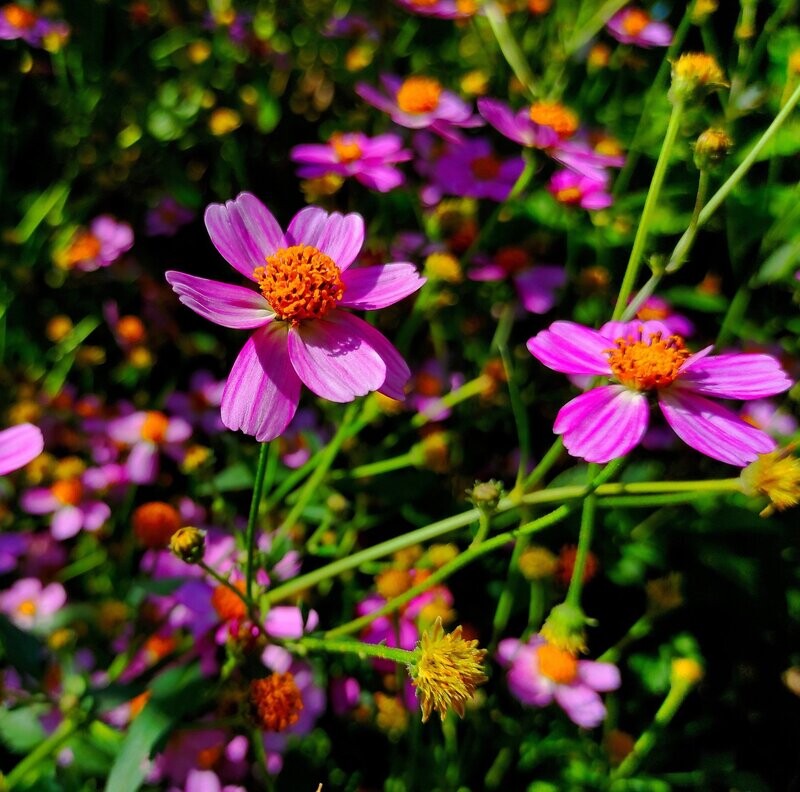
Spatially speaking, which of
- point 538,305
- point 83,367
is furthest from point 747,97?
point 83,367

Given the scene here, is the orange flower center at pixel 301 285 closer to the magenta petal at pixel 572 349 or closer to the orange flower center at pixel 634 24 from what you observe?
the magenta petal at pixel 572 349

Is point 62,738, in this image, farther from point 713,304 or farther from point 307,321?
point 713,304

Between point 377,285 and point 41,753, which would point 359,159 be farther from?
point 41,753

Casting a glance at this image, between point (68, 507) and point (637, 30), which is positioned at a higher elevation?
point (637, 30)

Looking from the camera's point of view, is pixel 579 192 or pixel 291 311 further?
pixel 579 192

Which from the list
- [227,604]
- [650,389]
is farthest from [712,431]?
[227,604]

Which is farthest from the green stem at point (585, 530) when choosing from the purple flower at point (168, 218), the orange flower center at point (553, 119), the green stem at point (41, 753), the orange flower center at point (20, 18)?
the orange flower center at point (20, 18)

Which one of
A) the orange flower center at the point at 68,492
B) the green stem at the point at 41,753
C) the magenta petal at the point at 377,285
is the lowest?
the orange flower center at the point at 68,492
